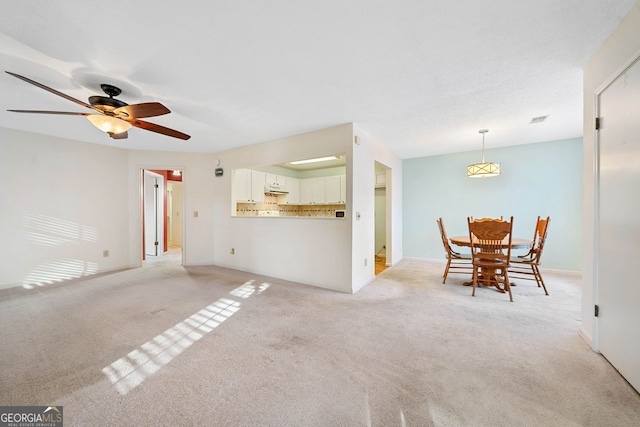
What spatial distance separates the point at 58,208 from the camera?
4070mm

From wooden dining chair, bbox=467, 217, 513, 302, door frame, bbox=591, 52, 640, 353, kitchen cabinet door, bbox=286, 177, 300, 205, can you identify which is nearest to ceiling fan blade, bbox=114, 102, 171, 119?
door frame, bbox=591, 52, 640, 353

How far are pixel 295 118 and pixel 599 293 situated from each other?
3476 millimetres

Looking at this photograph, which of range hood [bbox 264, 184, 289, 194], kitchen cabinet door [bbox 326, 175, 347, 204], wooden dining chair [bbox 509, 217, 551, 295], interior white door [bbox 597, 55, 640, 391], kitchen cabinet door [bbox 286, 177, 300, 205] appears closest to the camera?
interior white door [bbox 597, 55, 640, 391]

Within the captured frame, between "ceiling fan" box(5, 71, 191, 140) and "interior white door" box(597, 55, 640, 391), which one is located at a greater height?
"ceiling fan" box(5, 71, 191, 140)

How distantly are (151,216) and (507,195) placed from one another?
8.64m

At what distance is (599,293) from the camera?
1.90 meters

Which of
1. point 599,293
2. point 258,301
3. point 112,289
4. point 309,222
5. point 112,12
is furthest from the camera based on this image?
point 309,222

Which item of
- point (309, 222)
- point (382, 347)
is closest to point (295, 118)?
point (309, 222)

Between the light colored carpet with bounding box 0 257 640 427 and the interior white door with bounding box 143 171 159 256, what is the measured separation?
328 cm

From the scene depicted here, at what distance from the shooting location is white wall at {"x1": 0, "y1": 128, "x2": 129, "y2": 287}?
365 cm

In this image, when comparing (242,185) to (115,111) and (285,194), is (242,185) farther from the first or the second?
(115,111)

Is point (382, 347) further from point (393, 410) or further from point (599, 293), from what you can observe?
point (599, 293)

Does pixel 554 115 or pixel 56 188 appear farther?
pixel 56 188

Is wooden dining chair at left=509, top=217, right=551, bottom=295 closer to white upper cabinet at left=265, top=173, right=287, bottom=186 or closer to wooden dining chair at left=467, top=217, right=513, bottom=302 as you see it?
wooden dining chair at left=467, top=217, right=513, bottom=302
